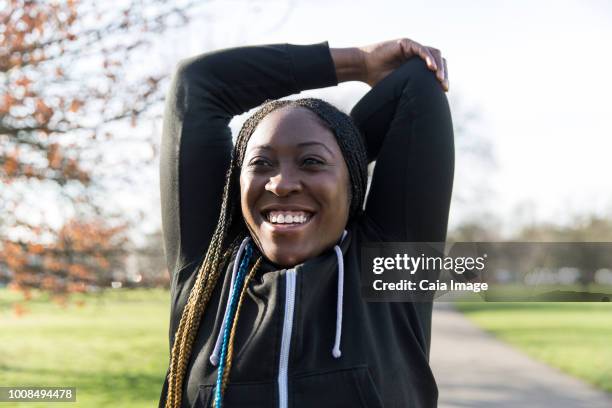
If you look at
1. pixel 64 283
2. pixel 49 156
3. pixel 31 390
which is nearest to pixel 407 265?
pixel 31 390

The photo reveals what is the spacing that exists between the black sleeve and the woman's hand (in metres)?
0.13

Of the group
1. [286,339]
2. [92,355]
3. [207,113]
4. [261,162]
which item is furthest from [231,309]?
[92,355]

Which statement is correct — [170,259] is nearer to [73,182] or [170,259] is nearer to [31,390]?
[31,390]

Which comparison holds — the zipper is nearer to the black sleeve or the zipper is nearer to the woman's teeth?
the woman's teeth

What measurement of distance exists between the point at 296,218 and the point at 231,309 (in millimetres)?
299

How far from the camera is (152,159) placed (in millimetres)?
6840

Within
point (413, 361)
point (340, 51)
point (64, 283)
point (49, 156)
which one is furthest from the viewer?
point (64, 283)

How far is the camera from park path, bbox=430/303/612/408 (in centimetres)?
704

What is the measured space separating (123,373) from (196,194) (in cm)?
798

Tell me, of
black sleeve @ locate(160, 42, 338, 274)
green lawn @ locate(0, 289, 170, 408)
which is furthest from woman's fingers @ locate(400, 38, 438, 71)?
green lawn @ locate(0, 289, 170, 408)

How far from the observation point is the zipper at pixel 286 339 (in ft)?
5.48

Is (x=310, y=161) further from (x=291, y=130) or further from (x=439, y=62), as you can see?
(x=439, y=62)

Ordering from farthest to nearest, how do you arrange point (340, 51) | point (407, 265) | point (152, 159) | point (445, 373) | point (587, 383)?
point (445, 373) < point (587, 383) < point (152, 159) < point (340, 51) < point (407, 265)

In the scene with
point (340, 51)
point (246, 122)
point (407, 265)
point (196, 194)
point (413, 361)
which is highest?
point (340, 51)
